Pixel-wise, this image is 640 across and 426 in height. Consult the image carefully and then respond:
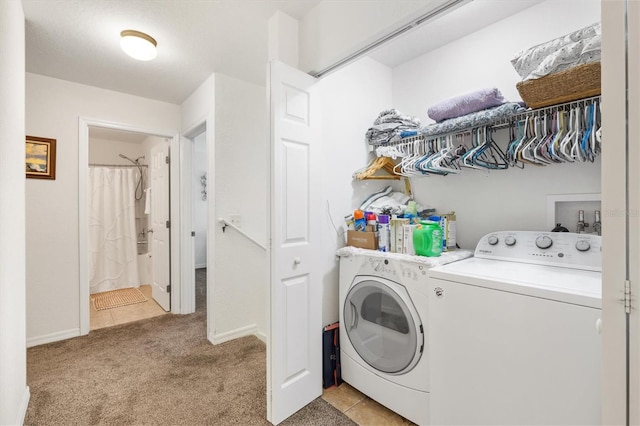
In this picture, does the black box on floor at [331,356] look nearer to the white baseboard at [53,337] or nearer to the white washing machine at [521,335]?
the white washing machine at [521,335]

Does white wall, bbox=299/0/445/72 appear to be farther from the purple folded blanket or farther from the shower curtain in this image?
the shower curtain

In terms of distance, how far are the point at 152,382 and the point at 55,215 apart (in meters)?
1.80

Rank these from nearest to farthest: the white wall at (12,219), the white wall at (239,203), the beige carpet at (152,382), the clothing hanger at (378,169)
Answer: the white wall at (12,219)
the beige carpet at (152,382)
the clothing hanger at (378,169)
the white wall at (239,203)

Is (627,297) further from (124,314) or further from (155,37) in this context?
(124,314)

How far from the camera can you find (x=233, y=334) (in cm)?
274

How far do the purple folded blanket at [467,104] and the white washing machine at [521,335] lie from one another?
0.71 meters

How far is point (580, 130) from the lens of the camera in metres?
1.35

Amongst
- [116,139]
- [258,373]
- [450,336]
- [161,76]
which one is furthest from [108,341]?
[116,139]

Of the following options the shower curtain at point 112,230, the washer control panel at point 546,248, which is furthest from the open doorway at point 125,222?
the washer control panel at point 546,248

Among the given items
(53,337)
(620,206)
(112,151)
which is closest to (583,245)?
(620,206)

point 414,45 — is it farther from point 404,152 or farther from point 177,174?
point 177,174

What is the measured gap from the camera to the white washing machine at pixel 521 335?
Answer: 106 cm

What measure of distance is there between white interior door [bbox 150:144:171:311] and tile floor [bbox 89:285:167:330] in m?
0.09

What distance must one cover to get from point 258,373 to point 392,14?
2.31 meters
